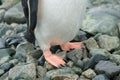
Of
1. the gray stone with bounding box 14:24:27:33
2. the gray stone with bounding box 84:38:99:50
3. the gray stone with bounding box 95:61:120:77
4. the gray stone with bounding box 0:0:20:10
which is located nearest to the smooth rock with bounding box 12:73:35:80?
the gray stone with bounding box 95:61:120:77

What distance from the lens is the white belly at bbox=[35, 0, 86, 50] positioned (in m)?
3.10

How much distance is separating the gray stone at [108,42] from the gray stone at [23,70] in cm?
62

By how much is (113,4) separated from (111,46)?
40.8 inches

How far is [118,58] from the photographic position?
10.6 ft

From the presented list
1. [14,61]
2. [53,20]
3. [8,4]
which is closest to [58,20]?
[53,20]

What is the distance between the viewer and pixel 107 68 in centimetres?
302

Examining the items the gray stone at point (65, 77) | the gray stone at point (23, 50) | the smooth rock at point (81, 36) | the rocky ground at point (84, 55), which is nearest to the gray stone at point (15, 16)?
the rocky ground at point (84, 55)

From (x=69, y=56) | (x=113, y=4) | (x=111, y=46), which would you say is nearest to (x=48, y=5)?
(x=69, y=56)

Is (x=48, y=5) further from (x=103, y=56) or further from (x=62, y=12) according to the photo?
(x=103, y=56)

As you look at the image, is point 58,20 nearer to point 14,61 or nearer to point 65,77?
point 65,77

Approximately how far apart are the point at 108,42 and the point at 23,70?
2.43ft

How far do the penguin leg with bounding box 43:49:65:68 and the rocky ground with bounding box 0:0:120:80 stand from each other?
3 cm

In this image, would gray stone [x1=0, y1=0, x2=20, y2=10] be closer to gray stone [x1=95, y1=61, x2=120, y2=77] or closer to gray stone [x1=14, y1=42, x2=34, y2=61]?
gray stone [x1=14, y1=42, x2=34, y2=61]

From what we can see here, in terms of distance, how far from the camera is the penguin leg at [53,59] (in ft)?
10.7
